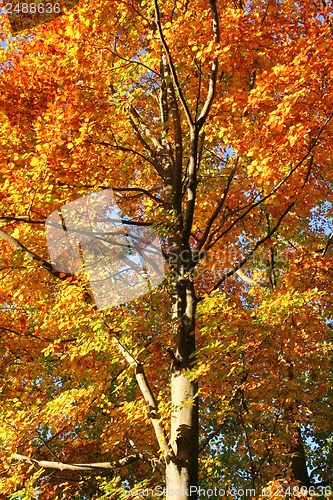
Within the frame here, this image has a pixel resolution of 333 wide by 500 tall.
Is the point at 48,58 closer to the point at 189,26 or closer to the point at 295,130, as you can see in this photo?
the point at 189,26

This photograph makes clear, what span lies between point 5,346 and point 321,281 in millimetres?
7198

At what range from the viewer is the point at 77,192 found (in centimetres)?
655

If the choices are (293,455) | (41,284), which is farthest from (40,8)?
(293,455)

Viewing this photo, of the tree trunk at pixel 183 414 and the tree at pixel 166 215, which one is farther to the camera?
the tree at pixel 166 215

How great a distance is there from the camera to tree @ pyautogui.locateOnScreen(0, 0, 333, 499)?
568 cm

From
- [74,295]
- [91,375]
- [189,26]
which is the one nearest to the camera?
[74,295]

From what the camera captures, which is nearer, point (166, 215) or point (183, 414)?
point (183, 414)

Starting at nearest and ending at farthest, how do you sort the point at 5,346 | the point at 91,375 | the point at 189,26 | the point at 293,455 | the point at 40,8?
the point at 189,26 → the point at 91,375 → the point at 40,8 → the point at 5,346 → the point at 293,455

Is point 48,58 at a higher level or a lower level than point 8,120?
higher

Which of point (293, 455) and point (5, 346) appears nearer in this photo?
point (5, 346)

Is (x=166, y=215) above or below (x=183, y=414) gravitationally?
above

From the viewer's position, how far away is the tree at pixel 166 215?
5676mm

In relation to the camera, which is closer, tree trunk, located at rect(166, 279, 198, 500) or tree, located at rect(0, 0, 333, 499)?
tree trunk, located at rect(166, 279, 198, 500)

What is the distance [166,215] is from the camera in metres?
6.39
